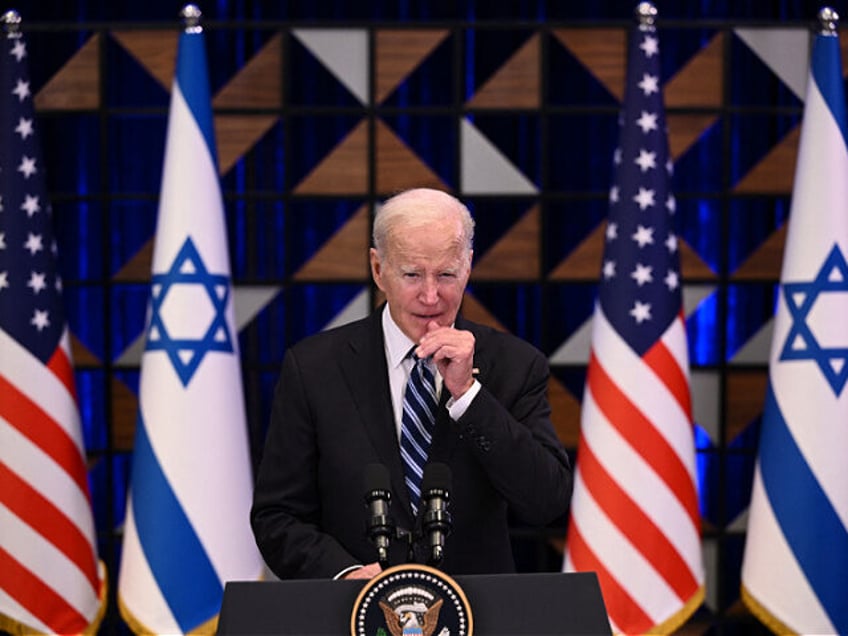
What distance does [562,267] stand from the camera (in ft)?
17.0

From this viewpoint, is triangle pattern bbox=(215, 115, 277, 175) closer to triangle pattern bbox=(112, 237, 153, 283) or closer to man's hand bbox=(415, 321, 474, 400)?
triangle pattern bbox=(112, 237, 153, 283)

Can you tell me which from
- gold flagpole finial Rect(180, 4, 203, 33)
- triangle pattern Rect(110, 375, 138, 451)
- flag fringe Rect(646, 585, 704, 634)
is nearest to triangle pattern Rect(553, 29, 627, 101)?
gold flagpole finial Rect(180, 4, 203, 33)

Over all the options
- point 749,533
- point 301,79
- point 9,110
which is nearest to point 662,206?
point 749,533

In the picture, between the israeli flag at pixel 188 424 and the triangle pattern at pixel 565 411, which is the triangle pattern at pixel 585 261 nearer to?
the triangle pattern at pixel 565 411

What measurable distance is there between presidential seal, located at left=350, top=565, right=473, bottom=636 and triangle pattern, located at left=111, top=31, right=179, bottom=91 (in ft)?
12.1

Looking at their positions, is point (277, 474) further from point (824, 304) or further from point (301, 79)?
point (301, 79)

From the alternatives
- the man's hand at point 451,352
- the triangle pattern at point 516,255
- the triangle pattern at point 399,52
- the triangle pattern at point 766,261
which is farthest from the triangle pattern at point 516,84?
the man's hand at point 451,352

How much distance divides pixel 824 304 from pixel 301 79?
219 cm

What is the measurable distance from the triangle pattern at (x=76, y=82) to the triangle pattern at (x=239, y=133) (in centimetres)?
53

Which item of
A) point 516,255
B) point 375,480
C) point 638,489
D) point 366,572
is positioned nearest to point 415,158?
point 516,255

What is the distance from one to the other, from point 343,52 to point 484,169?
0.73 metres

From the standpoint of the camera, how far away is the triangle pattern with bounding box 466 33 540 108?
5141mm

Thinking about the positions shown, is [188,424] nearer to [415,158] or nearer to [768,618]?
[415,158]

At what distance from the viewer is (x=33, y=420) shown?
4512 mm
